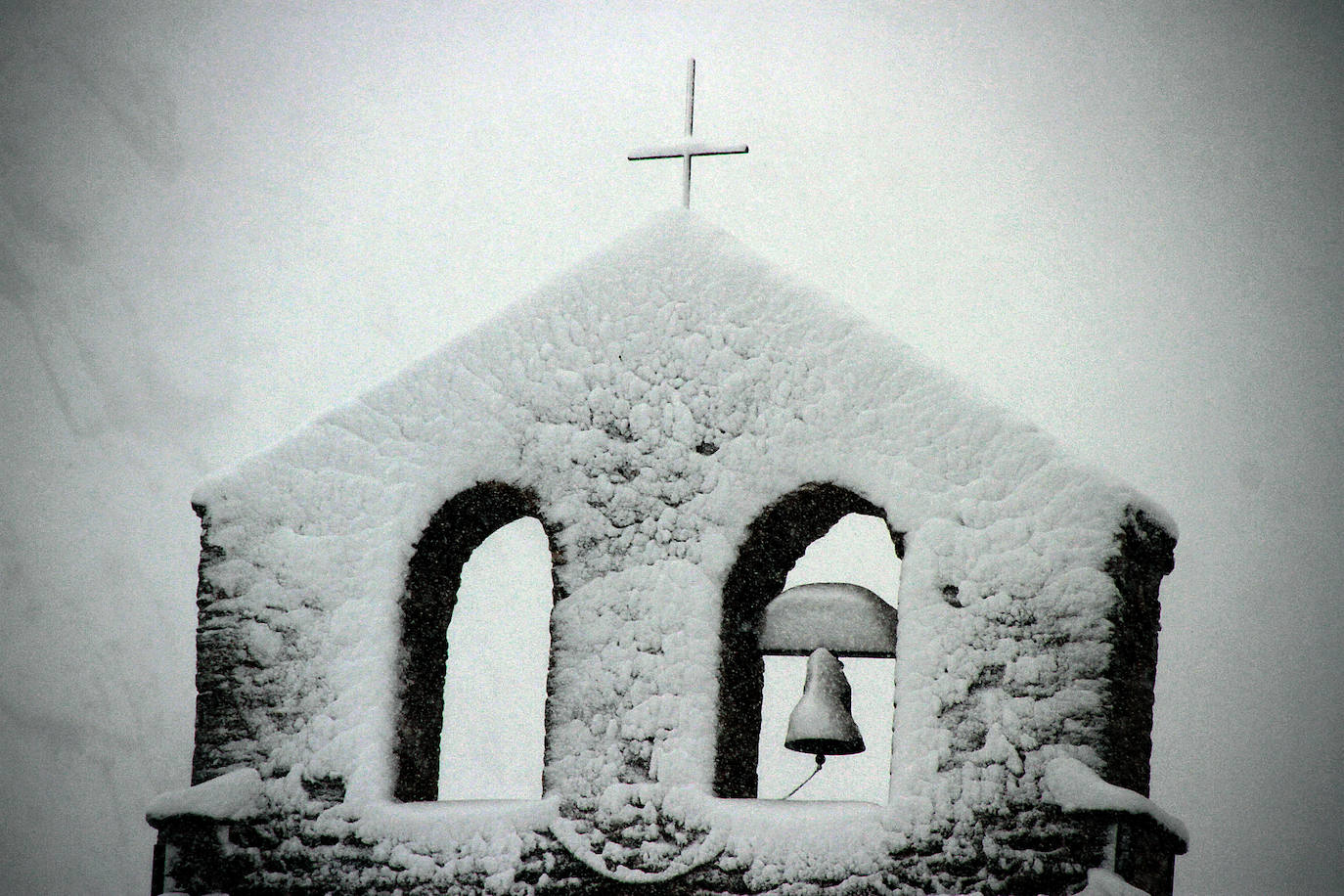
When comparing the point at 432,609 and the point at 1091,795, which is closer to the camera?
the point at 1091,795

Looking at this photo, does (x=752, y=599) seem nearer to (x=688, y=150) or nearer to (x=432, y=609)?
(x=432, y=609)

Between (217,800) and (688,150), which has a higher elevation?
(688,150)

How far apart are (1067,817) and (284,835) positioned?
3.08 m

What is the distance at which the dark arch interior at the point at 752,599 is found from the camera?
746cm

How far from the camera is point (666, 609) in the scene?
747 cm

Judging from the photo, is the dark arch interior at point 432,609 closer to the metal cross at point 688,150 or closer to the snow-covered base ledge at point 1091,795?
the metal cross at point 688,150

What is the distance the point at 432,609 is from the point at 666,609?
1.18 metres

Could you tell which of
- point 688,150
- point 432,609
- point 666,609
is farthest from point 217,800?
point 688,150

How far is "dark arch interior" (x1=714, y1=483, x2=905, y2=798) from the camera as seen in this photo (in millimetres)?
7457

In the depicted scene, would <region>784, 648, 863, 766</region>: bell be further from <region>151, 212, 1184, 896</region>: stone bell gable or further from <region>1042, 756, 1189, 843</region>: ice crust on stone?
<region>1042, 756, 1189, 843</region>: ice crust on stone

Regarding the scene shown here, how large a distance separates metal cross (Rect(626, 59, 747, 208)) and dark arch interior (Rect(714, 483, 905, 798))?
1.51m

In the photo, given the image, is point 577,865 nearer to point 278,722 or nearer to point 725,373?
point 278,722

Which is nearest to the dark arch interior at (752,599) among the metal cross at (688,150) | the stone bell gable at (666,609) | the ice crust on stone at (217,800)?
the stone bell gable at (666,609)

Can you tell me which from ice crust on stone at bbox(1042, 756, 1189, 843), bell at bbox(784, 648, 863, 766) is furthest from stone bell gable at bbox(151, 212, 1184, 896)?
bell at bbox(784, 648, 863, 766)
